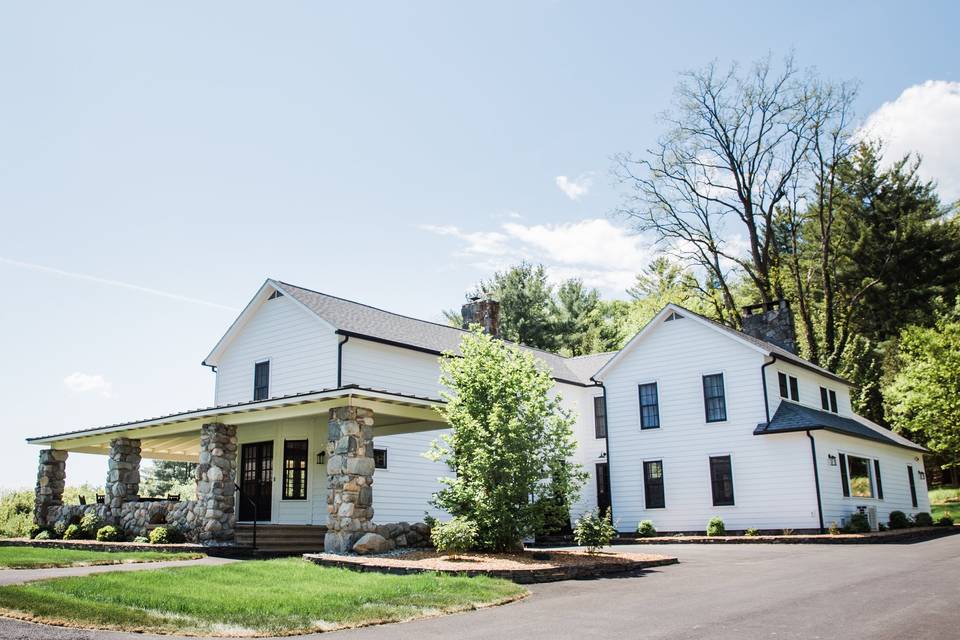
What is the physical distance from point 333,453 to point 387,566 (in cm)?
321

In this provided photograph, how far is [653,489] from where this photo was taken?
2419 centimetres

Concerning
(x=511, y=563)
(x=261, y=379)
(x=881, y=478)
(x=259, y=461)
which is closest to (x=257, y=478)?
(x=259, y=461)

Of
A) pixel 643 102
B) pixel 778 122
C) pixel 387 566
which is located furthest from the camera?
pixel 778 122

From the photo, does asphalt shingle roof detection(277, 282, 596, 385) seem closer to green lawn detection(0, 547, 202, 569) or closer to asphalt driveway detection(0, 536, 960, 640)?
green lawn detection(0, 547, 202, 569)

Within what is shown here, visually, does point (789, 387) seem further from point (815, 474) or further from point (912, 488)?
point (912, 488)

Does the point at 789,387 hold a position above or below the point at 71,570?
above

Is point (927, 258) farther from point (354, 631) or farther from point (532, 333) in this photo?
point (354, 631)

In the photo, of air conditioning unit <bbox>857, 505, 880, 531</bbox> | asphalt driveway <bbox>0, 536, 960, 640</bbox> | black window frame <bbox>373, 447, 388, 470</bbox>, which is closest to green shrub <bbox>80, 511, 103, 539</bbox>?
black window frame <bbox>373, 447, 388, 470</bbox>

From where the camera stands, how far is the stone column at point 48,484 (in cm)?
2058

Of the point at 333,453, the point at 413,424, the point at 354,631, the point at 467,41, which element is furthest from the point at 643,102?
the point at 354,631

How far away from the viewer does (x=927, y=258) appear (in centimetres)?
4028

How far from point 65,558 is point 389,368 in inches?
371

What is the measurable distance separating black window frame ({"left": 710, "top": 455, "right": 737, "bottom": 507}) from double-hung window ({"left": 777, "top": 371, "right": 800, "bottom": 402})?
2.72 metres

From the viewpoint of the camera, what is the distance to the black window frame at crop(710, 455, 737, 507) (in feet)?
73.8
